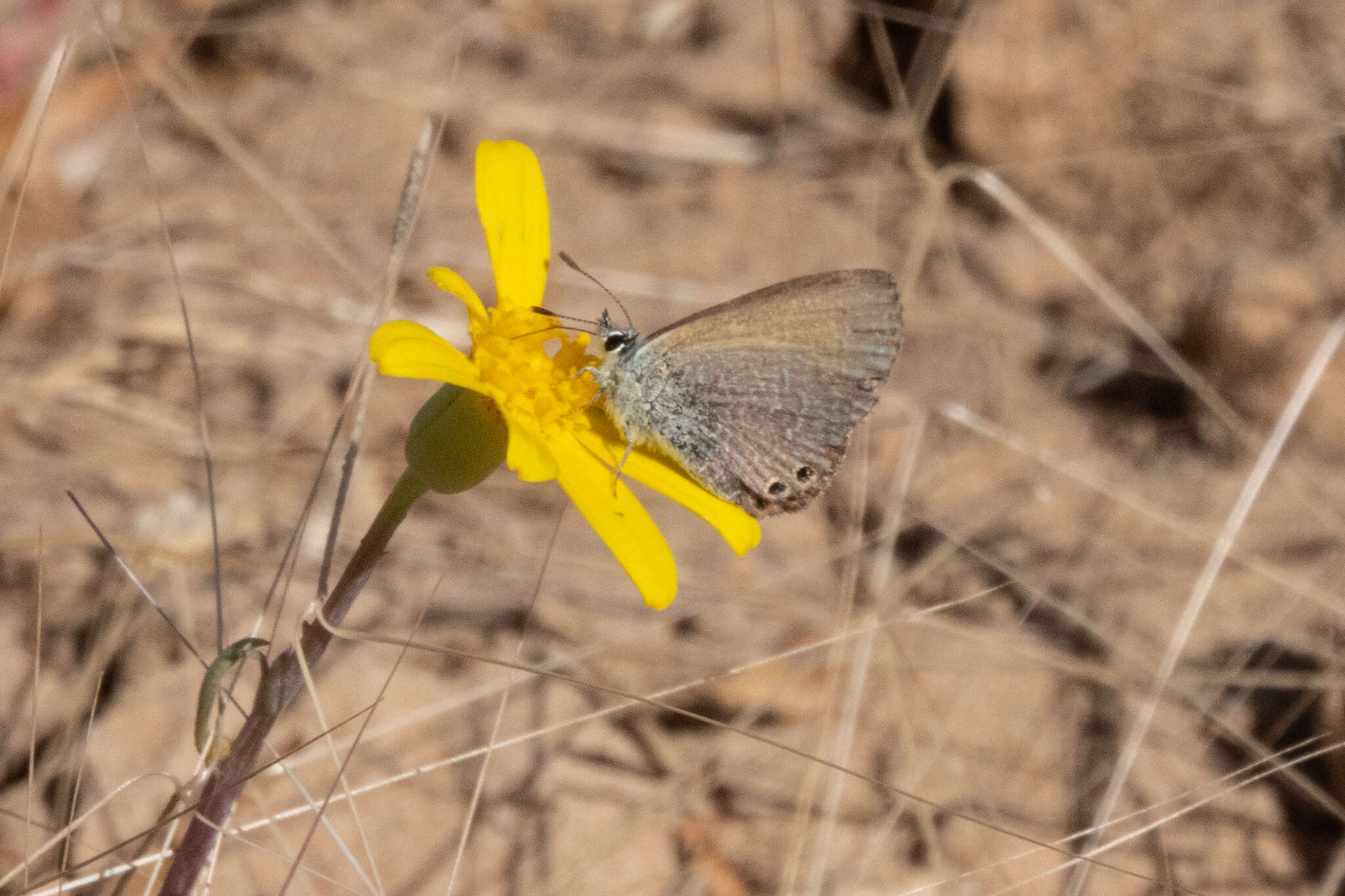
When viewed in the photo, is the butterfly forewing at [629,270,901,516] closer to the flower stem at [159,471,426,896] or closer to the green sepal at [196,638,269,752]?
the flower stem at [159,471,426,896]

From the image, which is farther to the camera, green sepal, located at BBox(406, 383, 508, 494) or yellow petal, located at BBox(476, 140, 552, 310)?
yellow petal, located at BBox(476, 140, 552, 310)

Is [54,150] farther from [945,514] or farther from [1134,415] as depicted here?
[1134,415]

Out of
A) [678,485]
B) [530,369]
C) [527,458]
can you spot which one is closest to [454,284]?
[530,369]

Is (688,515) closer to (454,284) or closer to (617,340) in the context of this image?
(617,340)

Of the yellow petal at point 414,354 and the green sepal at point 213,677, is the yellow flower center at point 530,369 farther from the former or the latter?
the green sepal at point 213,677

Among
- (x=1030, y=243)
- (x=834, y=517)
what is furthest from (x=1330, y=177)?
(x=834, y=517)

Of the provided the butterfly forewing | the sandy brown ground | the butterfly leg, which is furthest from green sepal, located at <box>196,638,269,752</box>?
the butterfly forewing
